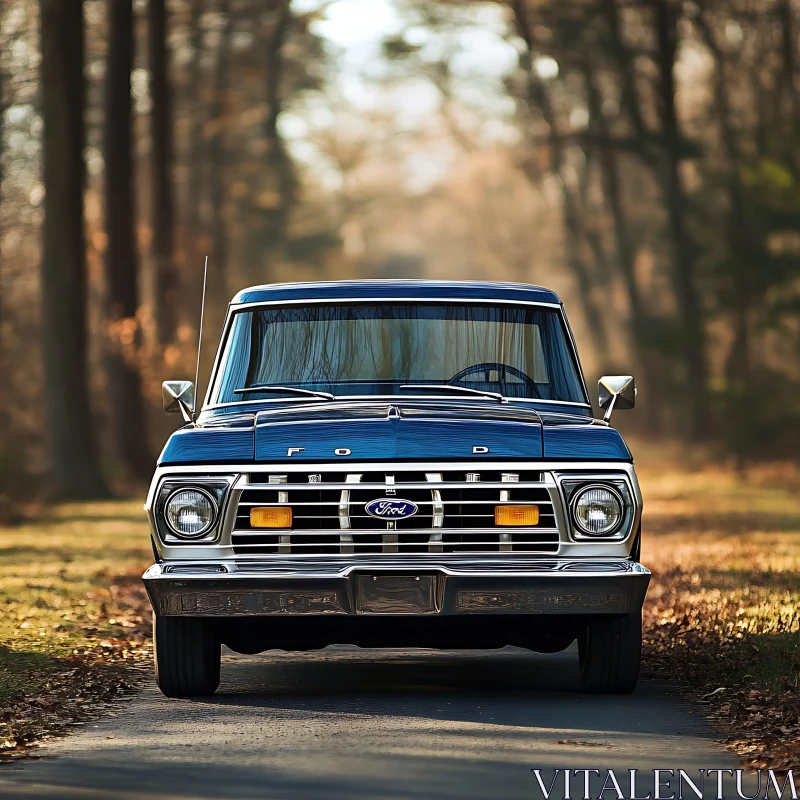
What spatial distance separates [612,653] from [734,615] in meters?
3.76

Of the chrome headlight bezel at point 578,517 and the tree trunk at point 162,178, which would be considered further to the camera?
the tree trunk at point 162,178

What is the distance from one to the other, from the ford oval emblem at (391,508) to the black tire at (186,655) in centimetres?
114

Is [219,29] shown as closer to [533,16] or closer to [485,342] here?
[533,16]

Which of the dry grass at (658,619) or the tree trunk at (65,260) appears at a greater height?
the tree trunk at (65,260)

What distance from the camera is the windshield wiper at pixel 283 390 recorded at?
10.5 metres

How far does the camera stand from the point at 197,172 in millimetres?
54938

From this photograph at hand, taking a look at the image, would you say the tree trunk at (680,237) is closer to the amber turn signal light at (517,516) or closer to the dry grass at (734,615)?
the dry grass at (734,615)

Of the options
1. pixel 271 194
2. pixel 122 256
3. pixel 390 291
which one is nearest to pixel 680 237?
pixel 271 194

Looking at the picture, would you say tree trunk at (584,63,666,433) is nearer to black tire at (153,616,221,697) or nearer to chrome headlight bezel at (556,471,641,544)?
black tire at (153,616,221,697)

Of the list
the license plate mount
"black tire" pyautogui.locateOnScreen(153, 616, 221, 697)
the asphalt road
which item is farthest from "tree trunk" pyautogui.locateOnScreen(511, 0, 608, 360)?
the license plate mount

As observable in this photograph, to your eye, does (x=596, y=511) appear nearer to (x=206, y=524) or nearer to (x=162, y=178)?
(x=206, y=524)

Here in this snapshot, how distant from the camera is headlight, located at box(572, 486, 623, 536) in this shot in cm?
941

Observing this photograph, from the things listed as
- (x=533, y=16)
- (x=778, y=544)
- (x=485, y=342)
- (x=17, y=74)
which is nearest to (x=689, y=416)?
(x=533, y=16)

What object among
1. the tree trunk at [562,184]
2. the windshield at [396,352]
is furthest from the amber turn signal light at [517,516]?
the tree trunk at [562,184]
